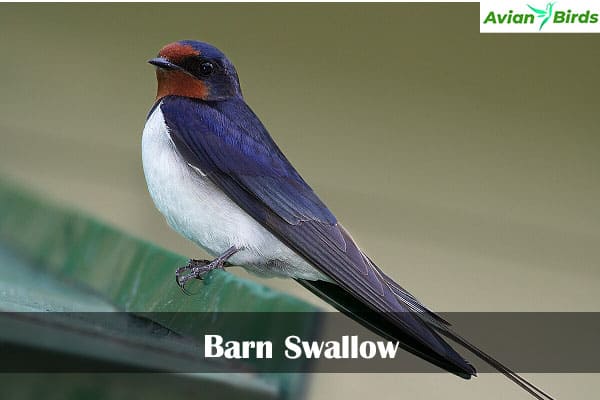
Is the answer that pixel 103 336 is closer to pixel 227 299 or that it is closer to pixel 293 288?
pixel 227 299

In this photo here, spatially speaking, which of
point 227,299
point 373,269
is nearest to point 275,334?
point 227,299

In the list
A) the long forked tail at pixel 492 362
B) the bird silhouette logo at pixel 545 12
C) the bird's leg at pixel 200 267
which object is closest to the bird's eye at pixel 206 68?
the bird's leg at pixel 200 267

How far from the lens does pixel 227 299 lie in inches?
27.0

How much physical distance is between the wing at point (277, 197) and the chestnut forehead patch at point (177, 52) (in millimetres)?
47

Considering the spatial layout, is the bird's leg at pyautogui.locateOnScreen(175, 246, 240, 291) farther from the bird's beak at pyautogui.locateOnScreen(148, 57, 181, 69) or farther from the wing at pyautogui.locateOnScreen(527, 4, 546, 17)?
the wing at pyautogui.locateOnScreen(527, 4, 546, 17)

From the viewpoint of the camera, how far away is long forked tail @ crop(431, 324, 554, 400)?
0.67 metres

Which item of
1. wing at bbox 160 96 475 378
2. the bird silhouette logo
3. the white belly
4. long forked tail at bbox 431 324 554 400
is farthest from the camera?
the bird silhouette logo

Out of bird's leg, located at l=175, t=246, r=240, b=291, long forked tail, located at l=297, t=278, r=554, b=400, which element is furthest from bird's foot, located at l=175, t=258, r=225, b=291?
long forked tail, located at l=297, t=278, r=554, b=400

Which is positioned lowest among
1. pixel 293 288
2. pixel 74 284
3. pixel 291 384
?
pixel 291 384

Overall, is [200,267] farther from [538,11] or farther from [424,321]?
[538,11]

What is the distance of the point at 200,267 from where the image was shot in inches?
34.6

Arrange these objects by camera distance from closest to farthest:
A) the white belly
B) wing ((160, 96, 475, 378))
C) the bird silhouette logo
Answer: wing ((160, 96, 475, 378)) → the white belly → the bird silhouette logo

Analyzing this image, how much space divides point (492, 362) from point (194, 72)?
1.58 feet

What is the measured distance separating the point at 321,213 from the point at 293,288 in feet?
3.42
